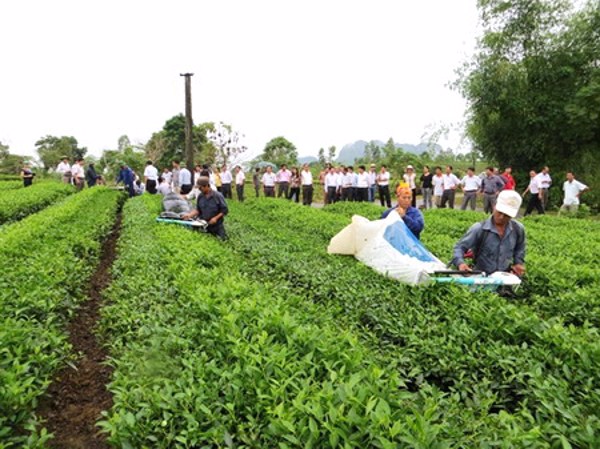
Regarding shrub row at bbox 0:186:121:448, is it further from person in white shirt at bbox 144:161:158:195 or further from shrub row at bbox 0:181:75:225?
person in white shirt at bbox 144:161:158:195

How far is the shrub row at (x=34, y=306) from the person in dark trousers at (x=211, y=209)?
2.06m

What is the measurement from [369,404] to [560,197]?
843 inches

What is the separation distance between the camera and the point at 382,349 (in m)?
3.87

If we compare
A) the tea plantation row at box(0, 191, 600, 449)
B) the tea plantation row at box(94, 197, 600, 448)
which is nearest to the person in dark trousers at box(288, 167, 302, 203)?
the tea plantation row at box(0, 191, 600, 449)

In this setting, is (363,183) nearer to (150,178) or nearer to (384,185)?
(384,185)

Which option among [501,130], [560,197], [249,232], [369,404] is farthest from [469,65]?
[369,404]

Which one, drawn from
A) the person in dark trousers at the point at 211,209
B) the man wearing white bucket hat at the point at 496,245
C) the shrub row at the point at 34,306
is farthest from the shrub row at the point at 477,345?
the person in dark trousers at the point at 211,209

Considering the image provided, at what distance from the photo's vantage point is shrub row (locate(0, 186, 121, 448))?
2527mm

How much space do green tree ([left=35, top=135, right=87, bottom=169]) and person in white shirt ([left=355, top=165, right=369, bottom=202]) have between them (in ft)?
143

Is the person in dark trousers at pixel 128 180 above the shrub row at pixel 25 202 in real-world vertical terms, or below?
above

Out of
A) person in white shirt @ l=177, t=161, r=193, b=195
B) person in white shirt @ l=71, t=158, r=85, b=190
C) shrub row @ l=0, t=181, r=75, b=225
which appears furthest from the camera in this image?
person in white shirt @ l=71, t=158, r=85, b=190

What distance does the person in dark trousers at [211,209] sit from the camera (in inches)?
330

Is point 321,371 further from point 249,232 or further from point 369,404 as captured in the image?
point 249,232

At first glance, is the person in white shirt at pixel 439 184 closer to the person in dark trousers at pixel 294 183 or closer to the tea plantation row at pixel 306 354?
the person in dark trousers at pixel 294 183
